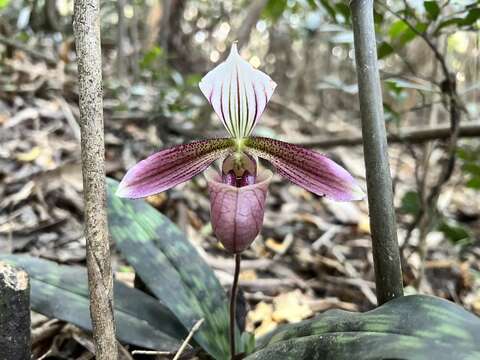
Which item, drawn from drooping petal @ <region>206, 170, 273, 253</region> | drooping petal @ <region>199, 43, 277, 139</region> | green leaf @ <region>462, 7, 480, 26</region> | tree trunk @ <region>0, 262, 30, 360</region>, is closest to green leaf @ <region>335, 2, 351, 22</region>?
green leaf @ <region>462, 7, 480, 26</region>

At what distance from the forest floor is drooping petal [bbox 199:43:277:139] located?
1.84ft

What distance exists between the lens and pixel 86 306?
0.97 m

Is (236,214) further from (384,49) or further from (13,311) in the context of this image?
(384,49)

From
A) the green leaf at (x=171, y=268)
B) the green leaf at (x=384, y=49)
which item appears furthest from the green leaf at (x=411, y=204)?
the green leaf at (x=171, y=268)

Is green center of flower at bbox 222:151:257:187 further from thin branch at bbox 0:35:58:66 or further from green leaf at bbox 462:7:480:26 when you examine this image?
thin branch at bbox 0:35:58:66

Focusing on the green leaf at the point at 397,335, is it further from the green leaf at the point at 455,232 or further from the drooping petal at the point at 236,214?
the green leaf at the point at 455,232

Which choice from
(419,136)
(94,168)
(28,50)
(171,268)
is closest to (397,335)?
(94,168)

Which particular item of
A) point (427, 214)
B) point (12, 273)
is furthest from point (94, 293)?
point (427, 214)

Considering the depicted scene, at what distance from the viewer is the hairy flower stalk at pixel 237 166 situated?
2.82 ft

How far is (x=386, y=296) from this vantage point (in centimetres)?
80

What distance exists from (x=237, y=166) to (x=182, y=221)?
34.2 inches

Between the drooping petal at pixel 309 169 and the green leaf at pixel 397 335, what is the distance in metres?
0.23

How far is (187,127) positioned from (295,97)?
181 cm

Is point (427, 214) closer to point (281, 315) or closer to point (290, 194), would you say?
point (281, 315)
